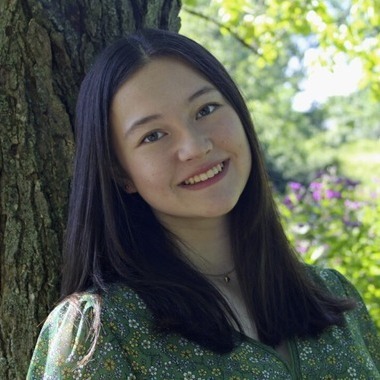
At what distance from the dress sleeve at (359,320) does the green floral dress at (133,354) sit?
10.8 inches

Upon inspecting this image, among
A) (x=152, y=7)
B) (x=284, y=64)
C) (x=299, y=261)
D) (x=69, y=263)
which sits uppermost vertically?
(x=152, y=7)

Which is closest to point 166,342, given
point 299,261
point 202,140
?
point 202,140

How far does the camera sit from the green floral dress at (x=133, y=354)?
1724 millimetres

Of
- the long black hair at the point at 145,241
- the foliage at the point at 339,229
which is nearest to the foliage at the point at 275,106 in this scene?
the foliage at the point at 339,229

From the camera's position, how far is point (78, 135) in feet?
6.52

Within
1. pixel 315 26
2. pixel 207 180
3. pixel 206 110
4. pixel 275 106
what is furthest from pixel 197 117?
pixel 275 106

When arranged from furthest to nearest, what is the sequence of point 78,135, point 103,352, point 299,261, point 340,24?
point 340,24, point 299,261, point 78,135, point 103,352

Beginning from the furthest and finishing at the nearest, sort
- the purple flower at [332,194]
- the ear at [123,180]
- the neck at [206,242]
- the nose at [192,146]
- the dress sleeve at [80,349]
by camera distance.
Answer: the purple flower at [332,194] → the neck at [206,242] → the ear at [123,180] → the nose at [192,146] → the dress sleeve at [80,349]

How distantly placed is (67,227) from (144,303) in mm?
294

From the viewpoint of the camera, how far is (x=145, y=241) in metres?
2.01

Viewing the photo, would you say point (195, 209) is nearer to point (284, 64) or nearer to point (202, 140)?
point (202, 140)

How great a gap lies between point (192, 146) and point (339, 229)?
11.1 feet

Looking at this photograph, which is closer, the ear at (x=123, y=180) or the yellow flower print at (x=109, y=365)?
the yellow flower print at (x=109, y=365)

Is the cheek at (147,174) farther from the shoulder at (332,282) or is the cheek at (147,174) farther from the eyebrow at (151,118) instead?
the shoulder at (332,282)
